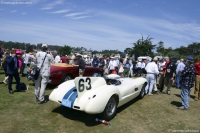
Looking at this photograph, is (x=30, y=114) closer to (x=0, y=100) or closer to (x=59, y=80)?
(x=0, y=100)

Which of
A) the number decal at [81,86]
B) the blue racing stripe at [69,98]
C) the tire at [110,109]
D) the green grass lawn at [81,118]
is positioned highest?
the number decal at [81,86]

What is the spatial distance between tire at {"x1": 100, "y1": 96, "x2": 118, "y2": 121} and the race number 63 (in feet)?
2.26

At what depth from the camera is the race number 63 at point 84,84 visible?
16.0ft

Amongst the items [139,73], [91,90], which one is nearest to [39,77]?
[91,90]

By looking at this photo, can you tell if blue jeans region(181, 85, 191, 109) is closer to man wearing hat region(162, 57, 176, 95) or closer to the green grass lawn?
the green grass lawn

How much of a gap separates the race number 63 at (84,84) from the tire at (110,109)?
2.26 feet

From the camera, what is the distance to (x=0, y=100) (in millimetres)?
6188

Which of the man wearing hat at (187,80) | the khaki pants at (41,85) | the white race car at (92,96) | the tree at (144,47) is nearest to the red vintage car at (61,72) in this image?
the khaki pants at (41,85)

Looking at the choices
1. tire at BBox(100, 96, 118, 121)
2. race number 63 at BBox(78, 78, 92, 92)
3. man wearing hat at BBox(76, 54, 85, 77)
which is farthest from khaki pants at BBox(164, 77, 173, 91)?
race number 63 at BBox(78, 78, 92, 92)

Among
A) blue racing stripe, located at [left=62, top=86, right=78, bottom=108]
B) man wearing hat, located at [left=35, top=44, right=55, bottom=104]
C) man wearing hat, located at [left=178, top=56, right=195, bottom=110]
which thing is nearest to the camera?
blue racing stripe, located at [left=62, top=86, right=78, bottom=108]

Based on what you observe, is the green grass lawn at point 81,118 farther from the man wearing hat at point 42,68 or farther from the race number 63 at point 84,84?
the race number 63 at point 84,84

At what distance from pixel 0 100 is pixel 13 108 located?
0.98 m

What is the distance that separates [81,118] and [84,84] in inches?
37.7

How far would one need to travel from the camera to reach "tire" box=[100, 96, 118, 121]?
4.90 meters
